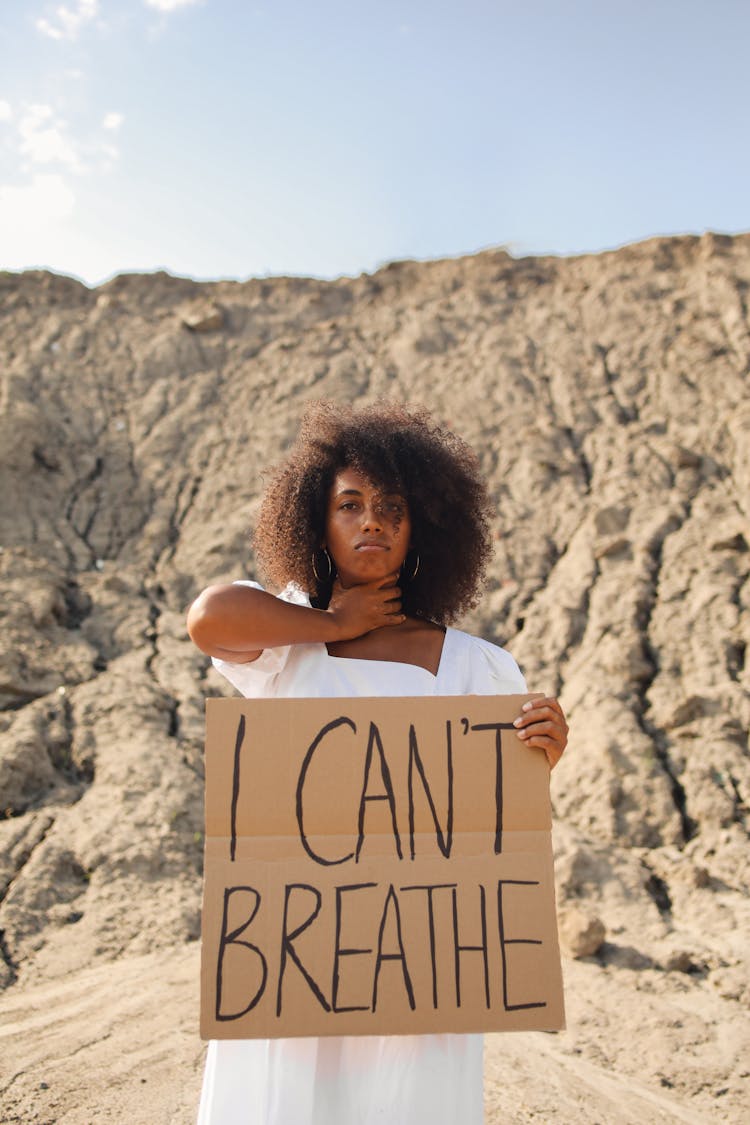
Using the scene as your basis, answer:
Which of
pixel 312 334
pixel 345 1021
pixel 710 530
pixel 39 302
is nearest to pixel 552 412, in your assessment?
pixel 710 530

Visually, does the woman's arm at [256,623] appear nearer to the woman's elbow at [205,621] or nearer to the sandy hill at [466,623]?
the woman's elbow at [205,621]

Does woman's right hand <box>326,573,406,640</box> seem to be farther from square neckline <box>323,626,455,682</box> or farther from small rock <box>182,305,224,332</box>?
small rock <box>182,305,224,332</box>

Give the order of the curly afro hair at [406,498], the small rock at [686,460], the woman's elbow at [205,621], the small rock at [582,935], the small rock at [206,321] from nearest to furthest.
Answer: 1. the woman's elbow at [205,621]
2. the curly afro hair at [406,498]
3. the small rock at [582,935]
4. the small rock at [686,460]
5. the small rock at [206,321]

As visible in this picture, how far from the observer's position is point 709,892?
5180 millimetres

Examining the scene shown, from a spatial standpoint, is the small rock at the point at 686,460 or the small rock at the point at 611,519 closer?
the small rock at the point at 611,519

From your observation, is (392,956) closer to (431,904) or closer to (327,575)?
(431,904)

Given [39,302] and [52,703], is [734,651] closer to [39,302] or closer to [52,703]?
[52,703]

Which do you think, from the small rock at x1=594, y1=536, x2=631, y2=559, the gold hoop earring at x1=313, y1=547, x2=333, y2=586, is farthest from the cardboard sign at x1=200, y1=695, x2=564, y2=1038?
the small rock at x1=594, y1=536, x2=631, y2=559

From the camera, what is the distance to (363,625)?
2.02 metres

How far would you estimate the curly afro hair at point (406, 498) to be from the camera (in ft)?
7.95

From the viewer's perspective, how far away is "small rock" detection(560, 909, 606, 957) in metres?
4.68

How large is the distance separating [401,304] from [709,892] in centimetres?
858

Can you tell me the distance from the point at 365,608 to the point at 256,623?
0.25 meters

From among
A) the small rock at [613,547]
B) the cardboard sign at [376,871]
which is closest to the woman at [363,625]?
the cardboard sign at [376,871]
